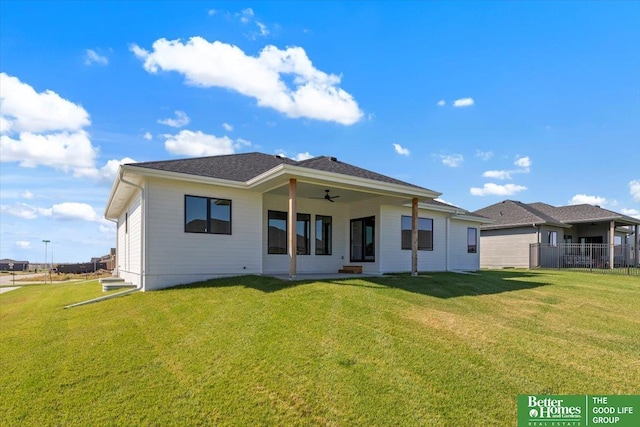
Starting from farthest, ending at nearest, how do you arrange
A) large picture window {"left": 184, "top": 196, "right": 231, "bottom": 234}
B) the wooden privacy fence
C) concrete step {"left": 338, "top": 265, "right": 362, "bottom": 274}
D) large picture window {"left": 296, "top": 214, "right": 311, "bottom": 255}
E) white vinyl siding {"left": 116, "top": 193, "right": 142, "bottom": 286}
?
the wooden privacy fence
concrete step {"left": 338, "top": 265, "right": 362, "bottom": 274}
large picture window {"left": 296, "top": 214, "right": 311, "bottom": 255}
white vinyl siding {"left": 116, "top": 193, "right": 142, "bottom": 286}
large picture window {"left": 184, "top": 196, "right": 231, "bottom": 234}

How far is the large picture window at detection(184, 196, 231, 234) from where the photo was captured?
34.2 feet

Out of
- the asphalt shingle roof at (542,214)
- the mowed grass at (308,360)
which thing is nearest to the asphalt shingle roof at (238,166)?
the mowed grass at (308,360)

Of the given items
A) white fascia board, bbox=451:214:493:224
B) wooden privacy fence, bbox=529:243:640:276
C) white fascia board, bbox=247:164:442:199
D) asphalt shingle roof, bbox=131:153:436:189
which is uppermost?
asphalt shingle roof, bbox=131:153:436:189

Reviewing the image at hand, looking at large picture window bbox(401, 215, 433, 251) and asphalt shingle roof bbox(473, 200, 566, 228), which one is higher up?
asphalt shingle roof bbox(473, 200, 566, 228)

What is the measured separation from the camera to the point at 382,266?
1324 centimetres

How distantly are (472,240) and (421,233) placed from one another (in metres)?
4.56

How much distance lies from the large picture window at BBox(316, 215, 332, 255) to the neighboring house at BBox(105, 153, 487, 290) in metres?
0.04

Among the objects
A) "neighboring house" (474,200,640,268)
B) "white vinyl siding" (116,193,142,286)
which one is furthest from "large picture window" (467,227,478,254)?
"white vinyl siding" (116,193,142,286)

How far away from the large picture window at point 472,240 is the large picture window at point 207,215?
485 inches

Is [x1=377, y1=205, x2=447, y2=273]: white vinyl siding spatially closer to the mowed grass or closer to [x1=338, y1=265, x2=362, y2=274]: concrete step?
[x1=338, y1=265, x2=362, y2=274]: concrete step

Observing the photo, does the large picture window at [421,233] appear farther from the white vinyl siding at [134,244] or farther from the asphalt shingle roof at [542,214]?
the asphalt shingle roof at [542,214]

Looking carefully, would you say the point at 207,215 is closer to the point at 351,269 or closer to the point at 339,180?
the point at 339,180

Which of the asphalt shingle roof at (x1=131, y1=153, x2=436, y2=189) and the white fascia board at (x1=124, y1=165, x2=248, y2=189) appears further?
the asphalt shingle roof at (x1=131, y1=153, x2=436, y2=189)

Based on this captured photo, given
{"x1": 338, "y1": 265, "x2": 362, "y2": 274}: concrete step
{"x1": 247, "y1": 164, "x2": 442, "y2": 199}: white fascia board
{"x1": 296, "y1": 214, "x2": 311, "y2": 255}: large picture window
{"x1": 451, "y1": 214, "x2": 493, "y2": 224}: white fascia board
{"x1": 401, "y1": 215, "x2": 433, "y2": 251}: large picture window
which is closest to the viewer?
{"x1": 247, "y1": 164, "x2": 442, "y2": 199}: white fascia board
